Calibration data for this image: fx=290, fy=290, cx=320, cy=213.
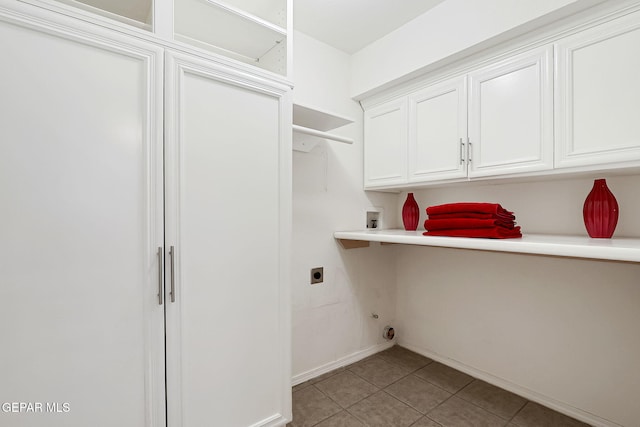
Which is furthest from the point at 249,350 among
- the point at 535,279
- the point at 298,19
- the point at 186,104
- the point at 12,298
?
the point at 298,19

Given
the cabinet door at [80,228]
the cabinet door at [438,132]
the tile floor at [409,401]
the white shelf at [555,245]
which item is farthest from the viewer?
the cabinet door at [438,132]

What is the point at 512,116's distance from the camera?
1.56 meters

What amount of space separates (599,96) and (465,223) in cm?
79

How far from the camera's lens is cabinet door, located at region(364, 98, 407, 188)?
2098mm

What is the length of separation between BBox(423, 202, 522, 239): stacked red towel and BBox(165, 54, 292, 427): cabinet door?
93 cm

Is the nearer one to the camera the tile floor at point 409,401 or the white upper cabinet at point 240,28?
the white upper cabinet at point 240,28

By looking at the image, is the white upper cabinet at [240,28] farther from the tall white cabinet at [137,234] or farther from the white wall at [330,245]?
the white wall at [330,245]

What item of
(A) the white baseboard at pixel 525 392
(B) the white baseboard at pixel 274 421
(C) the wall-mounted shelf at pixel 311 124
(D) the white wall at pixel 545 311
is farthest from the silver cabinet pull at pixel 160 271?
(A) the white baseboard at pixel 525 392

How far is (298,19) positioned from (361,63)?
1.96 ft

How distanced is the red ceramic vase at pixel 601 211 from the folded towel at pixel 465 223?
0.32m

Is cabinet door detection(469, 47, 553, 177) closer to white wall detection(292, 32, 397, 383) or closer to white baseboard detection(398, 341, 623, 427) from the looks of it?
white wall detection(292, 32, 397, 383)

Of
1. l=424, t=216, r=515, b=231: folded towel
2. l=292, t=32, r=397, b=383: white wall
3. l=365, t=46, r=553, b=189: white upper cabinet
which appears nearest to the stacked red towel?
l=424, t=216, r=515, b=231: folded towel

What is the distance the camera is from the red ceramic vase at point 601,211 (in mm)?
1377

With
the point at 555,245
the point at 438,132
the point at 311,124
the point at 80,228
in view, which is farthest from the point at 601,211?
the point at 80,228
